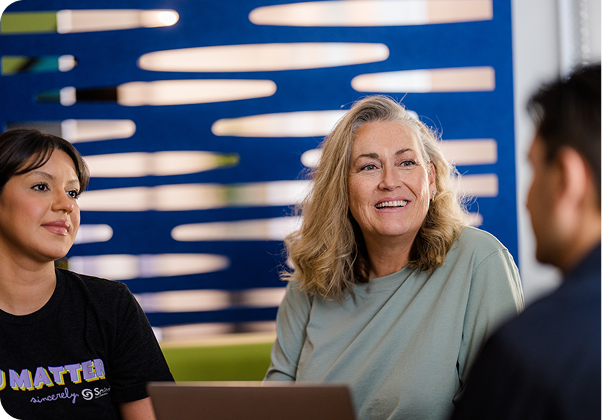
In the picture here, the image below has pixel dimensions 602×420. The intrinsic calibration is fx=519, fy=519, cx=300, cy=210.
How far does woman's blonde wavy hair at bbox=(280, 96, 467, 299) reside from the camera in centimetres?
163

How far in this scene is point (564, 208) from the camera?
0.71 m

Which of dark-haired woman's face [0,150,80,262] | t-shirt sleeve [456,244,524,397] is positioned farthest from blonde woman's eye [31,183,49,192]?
t-shirt sleeve [456,244,524,397]

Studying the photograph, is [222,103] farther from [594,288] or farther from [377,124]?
[594,288]

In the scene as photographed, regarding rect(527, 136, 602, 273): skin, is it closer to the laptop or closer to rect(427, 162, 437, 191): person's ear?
the laptop

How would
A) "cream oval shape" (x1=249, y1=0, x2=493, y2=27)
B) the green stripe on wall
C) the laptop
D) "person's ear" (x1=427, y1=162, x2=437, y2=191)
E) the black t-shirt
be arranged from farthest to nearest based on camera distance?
"cream oval shape" (x1=249, y1=0, x2=493, y2=27)
the green stripe on wall
"person's ear" (x1=427, y1=162, x2=437, y2=191)
the black t-shirt
the laptop

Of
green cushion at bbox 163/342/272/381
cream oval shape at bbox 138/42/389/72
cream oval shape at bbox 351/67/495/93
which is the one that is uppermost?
cream oval shape at bbox 138/42/389/72

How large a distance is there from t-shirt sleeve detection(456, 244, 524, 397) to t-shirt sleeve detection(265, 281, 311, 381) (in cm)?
53

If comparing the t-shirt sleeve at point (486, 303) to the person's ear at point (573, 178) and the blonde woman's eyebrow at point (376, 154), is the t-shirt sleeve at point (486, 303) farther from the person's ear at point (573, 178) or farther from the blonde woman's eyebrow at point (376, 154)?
the person's ear at point (573, 178)

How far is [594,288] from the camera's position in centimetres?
64

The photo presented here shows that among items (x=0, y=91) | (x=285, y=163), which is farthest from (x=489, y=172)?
(x=0, y=91)

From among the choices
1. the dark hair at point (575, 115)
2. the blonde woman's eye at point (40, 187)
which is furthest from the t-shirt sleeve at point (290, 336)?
the dark hair at point (575, 115)

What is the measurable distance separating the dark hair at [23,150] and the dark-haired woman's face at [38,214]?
0.05 ft

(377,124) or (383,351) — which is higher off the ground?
(377,124)

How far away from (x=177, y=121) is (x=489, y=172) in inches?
57.2
